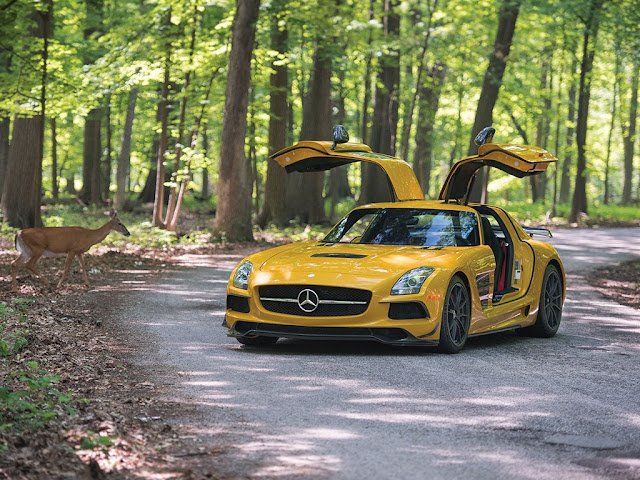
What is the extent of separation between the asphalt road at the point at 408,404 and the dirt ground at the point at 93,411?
0.77 ft

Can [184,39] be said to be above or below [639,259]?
above

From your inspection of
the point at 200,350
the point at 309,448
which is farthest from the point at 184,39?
the point at 309,448

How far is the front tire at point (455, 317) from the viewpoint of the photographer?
27.9 ft

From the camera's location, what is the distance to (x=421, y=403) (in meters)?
6.38

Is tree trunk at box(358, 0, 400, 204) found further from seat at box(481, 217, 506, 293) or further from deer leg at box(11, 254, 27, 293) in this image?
seat at box(481, 217, 506, 293)

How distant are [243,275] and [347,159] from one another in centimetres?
259

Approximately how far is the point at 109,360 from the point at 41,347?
0.79 metres

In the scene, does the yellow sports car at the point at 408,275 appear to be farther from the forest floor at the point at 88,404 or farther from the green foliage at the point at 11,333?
the green foliage at the point at 11,333

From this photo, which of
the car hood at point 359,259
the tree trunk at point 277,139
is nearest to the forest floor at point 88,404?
the car hood at point 359,259

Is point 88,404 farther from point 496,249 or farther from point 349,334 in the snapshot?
point 496,249

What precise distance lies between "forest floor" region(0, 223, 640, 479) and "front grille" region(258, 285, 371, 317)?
145 centimetres

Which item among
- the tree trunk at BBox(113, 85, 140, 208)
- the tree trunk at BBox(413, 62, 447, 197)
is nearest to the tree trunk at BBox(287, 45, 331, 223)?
the tree trunk at BBox(113, 85, 140, 208)

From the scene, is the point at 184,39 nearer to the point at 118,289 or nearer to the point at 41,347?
the point at 118,289

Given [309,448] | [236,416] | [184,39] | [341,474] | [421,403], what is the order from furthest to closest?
1. [184,39]
2. [421,403]
3. [236,416]
4. [309,448]
5. [341,474]
